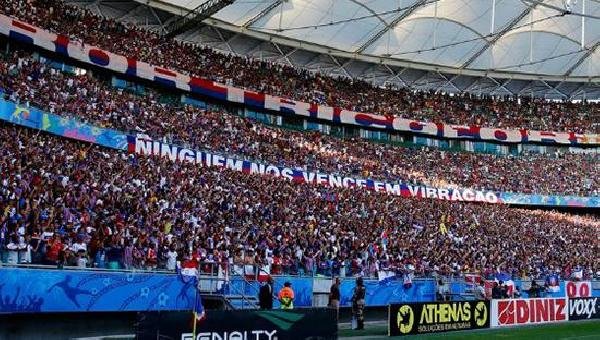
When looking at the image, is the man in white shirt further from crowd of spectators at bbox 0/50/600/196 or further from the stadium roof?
the stadium roof

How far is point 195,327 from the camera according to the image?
11.6 meters

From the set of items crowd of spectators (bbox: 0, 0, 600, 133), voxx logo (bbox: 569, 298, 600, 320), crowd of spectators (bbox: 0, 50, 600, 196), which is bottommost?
voxx logo (bbox: 569, 298, 600, 320)

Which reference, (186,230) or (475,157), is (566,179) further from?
(186,230)

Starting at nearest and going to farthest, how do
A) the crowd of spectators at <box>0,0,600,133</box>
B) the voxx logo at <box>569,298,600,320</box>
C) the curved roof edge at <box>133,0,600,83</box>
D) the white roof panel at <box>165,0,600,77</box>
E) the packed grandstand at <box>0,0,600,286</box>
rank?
the packed grandstand at <box>0,0,600,286</box> < the voxx logo at <box>569,298,600,320</box> < the crowd of spectators at <box>0,0,600,133</box> < the curved roof edge at <box>133,0,600,83</box> < the white roof panel at <box>165,0,600,77</box>

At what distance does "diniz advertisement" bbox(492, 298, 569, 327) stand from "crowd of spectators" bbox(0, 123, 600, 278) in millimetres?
6029

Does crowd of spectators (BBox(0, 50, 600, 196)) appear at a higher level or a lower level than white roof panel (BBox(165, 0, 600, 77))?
lower

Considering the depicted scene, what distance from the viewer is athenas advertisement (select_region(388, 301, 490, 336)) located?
59.0 ft

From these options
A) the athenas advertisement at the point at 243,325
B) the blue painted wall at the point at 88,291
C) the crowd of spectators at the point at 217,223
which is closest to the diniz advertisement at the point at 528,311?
the crowd of spectators at the point at 217,223

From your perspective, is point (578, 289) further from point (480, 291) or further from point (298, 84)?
point (298, 84)

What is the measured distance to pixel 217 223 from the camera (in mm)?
24953

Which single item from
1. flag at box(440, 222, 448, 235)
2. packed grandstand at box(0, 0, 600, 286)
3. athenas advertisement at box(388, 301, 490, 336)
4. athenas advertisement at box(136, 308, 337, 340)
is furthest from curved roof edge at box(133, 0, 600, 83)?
athenas advertisement at box(136, 308, 337, 340)

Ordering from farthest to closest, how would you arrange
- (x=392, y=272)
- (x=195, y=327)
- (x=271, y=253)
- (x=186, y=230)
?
(x=392, y=272)
(x=271, y=253)
(x=186, y=230)
(x=195, y=327)

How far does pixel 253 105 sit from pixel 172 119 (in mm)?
10204

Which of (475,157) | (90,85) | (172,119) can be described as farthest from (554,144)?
(90,85)
